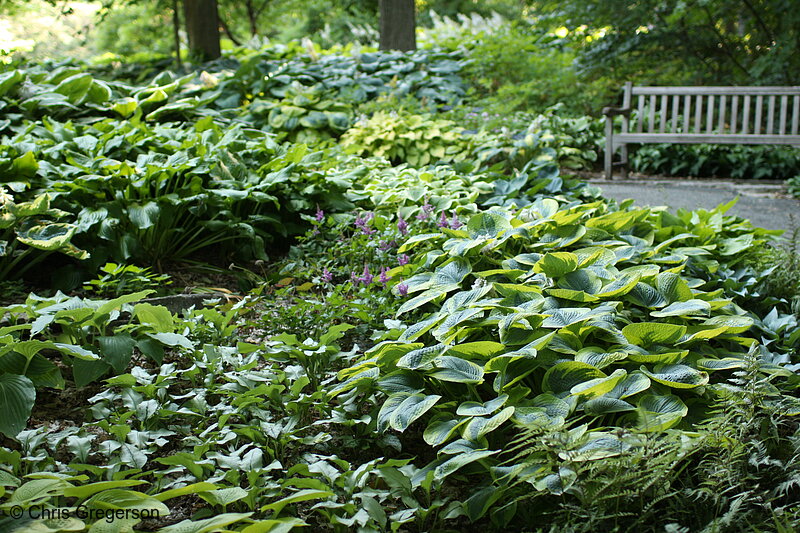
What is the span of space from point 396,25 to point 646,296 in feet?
28.3

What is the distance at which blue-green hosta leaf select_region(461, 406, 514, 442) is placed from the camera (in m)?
1.76

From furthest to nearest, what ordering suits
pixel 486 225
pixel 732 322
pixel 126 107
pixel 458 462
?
pixel 126 107
pixel 486 225
pixel 732 322
pixel 458 462

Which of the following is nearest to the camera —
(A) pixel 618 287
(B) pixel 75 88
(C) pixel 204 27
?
(A) pixel 618 287

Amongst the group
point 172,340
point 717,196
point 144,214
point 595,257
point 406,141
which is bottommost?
point 717,196

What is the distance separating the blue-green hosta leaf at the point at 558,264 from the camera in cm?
258

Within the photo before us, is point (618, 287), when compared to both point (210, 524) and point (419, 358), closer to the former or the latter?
point (419, 358)

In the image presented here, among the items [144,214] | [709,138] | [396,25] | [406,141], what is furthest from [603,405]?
[396,25]

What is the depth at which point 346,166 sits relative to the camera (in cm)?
480

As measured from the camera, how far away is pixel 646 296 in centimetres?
250

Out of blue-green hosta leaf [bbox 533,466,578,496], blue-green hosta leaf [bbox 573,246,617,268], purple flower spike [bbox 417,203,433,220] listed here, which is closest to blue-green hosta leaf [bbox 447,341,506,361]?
blue-green hosta leaf [bbox 533,466,578,496]

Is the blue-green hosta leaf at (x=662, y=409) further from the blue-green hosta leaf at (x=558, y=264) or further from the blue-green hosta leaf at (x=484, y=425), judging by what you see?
the blue-green hosta leaf at (x=558, y=264)

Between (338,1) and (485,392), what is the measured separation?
14.0 m

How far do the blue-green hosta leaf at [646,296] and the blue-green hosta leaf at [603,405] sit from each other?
710mm

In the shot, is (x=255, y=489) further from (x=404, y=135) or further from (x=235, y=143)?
(x=404, y=135)
